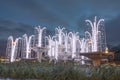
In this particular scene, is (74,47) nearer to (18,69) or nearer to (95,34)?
(95,34)

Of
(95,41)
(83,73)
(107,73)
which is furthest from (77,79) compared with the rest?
(95,41)

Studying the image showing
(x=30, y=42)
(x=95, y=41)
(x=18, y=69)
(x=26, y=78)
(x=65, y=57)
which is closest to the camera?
(x=26, y=78)

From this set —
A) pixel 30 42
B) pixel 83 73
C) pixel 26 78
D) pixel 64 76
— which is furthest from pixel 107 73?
pixel 30 42

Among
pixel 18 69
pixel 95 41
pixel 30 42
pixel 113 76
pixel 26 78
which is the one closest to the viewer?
pixel 113 76

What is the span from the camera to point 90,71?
1441cm

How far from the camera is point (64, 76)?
1438 cm

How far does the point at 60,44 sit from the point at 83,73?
3125cm

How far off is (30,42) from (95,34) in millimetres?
14443

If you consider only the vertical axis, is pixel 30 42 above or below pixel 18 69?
above

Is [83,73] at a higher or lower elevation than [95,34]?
lower

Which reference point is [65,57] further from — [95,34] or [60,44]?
[95,34]

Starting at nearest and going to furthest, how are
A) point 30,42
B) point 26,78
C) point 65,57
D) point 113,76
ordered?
point 113,76 < point 26,78 < point 30,42 < point 65,57

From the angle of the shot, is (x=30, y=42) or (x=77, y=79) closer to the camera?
(x=77, y=79)

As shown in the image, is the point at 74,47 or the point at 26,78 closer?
the point at 26,78
